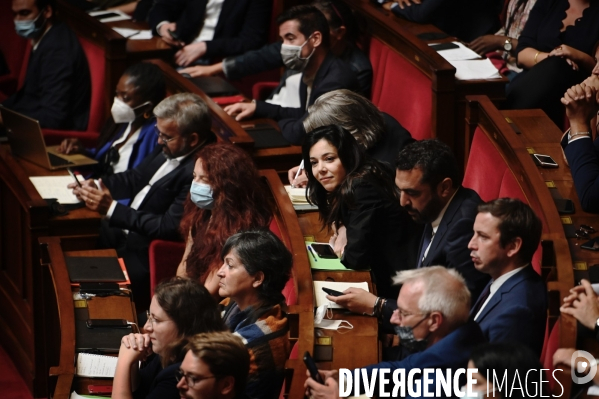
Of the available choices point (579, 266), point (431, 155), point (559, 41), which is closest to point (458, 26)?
point (559, 41)

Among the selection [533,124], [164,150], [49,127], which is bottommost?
[49,127]

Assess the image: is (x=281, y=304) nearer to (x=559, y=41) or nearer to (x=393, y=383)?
(x=393, y=383)

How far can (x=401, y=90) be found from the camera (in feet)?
9.73

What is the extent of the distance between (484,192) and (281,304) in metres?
0.61

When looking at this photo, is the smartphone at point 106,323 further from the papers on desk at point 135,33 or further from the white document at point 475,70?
the papers on desk at point 135,33

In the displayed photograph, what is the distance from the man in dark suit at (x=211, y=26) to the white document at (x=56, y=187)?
2.72ft

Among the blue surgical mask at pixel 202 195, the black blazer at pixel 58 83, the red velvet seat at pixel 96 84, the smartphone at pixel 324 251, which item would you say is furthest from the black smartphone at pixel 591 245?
the black blazer at pixel 58 83

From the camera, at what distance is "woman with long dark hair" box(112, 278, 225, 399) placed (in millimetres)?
1957

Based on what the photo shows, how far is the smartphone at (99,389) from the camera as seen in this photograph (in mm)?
2109

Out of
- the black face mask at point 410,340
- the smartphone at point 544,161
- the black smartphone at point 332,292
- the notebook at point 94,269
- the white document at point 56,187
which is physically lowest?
the white document at point 56,187

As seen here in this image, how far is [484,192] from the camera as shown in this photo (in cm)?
238

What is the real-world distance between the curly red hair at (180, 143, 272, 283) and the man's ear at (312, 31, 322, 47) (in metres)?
0.62

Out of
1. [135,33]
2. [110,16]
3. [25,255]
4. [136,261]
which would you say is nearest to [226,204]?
[136,261]

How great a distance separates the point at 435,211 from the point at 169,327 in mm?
558
